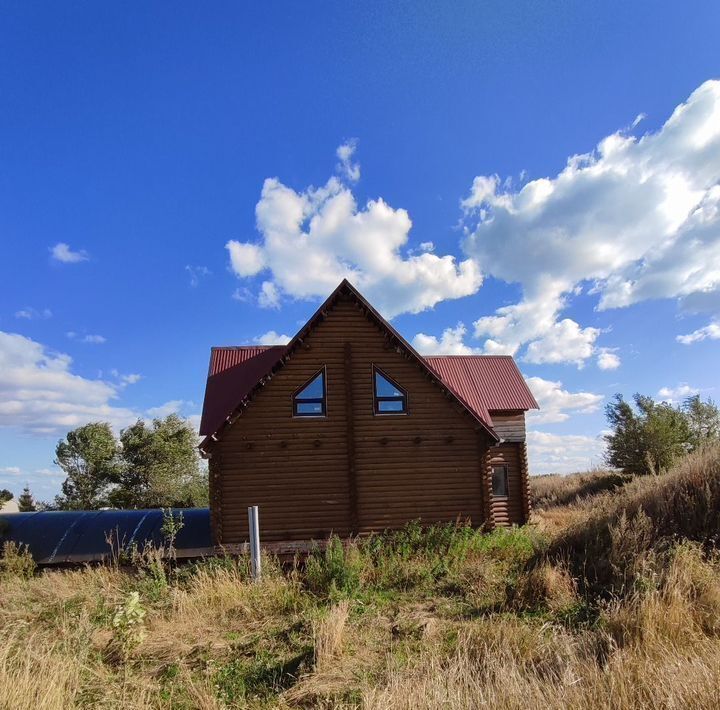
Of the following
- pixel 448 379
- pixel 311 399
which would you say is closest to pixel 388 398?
pixel 311 399

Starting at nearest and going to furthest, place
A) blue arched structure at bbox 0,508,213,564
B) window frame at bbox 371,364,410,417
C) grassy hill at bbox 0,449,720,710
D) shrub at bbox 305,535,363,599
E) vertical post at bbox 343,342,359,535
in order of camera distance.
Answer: grassy hill at bbox 0,449,720,710
shrub at bbox 305,535,363,599
blue arched structure at bbox 0,508,213,564
vertical post at bbox 343,342,359,535
window frame at bbox 371,364,410,417

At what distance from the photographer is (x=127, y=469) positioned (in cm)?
3438

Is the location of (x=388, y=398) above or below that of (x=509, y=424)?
above

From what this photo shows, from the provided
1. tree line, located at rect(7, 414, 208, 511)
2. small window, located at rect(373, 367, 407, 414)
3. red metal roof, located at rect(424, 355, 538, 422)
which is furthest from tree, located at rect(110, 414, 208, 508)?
small window, located at rect(373, 367, 407, 414)

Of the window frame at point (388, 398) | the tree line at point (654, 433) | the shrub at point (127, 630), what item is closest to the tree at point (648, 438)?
the tree line at point (654, 433)

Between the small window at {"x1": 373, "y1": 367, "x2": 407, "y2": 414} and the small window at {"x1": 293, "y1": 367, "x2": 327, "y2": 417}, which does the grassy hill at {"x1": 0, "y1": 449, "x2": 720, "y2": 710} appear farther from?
the small window at {"x1": 293, "y1": 367, "x2": 327, "y2": 417}

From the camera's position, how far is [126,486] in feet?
112

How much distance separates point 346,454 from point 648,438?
21.6 m

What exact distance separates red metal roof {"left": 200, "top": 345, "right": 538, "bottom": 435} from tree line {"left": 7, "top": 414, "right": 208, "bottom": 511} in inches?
656

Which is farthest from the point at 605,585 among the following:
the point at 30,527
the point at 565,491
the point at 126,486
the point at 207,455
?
the point at 126,486

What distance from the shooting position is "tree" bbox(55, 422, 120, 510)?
33812 mm

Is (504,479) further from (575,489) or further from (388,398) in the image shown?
(575,489)

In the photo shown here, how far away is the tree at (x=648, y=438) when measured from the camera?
28250mm

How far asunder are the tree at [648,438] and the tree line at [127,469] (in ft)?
81.9
